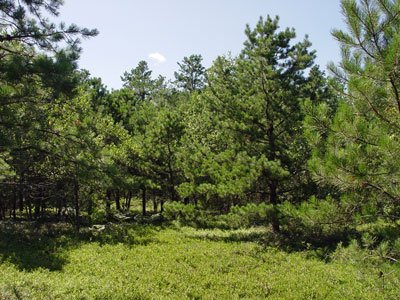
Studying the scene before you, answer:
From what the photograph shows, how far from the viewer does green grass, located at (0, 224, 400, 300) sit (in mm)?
6207

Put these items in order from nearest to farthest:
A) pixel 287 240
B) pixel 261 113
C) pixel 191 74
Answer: pixel 287 240
pixel 261 113
pixel 191 74

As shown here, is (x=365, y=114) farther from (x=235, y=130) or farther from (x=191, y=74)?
(x=191, y=74)

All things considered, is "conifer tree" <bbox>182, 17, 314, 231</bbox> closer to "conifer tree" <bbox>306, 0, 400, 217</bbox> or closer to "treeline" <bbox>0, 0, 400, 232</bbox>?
"treeline" <bbox>0, 0, 400, 232</bbox>

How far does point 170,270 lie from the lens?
816 cm

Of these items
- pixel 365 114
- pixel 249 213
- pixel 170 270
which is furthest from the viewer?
pixel 249 213

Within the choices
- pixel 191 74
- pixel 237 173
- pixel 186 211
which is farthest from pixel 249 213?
A: pixel 191 74

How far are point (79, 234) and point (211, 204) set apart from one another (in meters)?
6.21

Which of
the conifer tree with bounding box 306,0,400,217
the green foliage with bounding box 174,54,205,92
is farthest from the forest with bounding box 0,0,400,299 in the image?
the green foliage with bounding box 174,54,205,92

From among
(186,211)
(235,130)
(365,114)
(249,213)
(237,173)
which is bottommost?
(186,211)

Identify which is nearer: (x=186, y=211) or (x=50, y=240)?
(x=50, y=240)

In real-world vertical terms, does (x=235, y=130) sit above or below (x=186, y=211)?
above

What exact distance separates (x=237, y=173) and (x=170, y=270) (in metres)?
4.85

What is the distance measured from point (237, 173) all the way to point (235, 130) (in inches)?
83.3

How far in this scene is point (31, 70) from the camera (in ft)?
17.3
